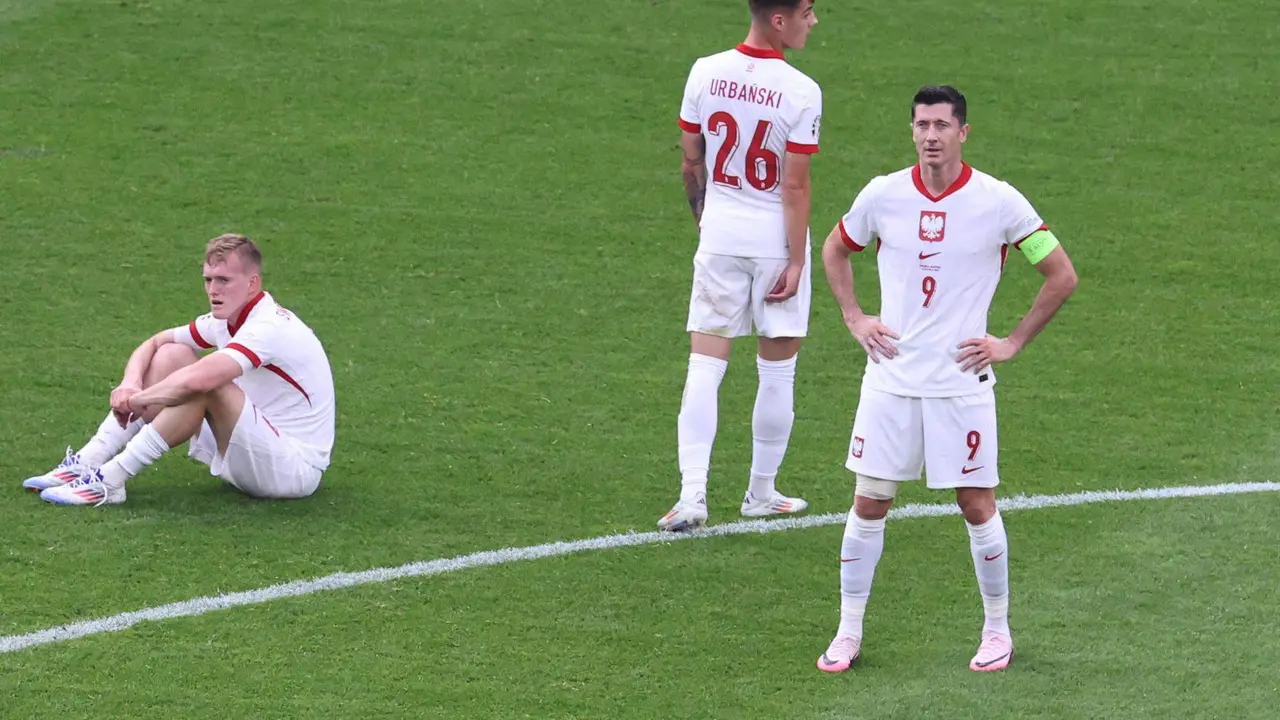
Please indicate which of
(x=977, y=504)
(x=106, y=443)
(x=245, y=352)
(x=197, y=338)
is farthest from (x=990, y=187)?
(x=106, y=443)

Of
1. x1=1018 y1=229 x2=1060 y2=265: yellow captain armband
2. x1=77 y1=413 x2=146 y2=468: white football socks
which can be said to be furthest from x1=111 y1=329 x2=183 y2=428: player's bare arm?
x1=1018 y1=229 x2=1060 y2=265: yellow captain armband

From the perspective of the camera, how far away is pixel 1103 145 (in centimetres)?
1179

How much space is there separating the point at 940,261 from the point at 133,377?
3096mm

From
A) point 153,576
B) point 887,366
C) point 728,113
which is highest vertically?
point 728,113

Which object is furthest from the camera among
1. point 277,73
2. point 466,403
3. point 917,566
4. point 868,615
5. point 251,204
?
point 277,73

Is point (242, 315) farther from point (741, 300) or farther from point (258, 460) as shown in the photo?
point (741, 300)

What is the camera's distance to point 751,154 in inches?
264

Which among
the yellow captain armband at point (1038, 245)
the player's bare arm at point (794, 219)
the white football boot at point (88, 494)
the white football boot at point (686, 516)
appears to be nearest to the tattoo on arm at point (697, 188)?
the player's bare arm at point (794, 219)

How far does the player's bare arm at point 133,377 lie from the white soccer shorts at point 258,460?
31 cm

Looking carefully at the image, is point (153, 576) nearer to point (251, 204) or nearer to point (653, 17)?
point (251, 204)

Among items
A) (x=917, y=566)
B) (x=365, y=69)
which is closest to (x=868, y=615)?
(x=917, y=566)

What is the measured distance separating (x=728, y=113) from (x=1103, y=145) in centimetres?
578

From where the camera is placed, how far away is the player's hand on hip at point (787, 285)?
6754 millimetres

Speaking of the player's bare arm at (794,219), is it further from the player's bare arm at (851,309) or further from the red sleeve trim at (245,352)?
the red sleeve trim at (245,352)
